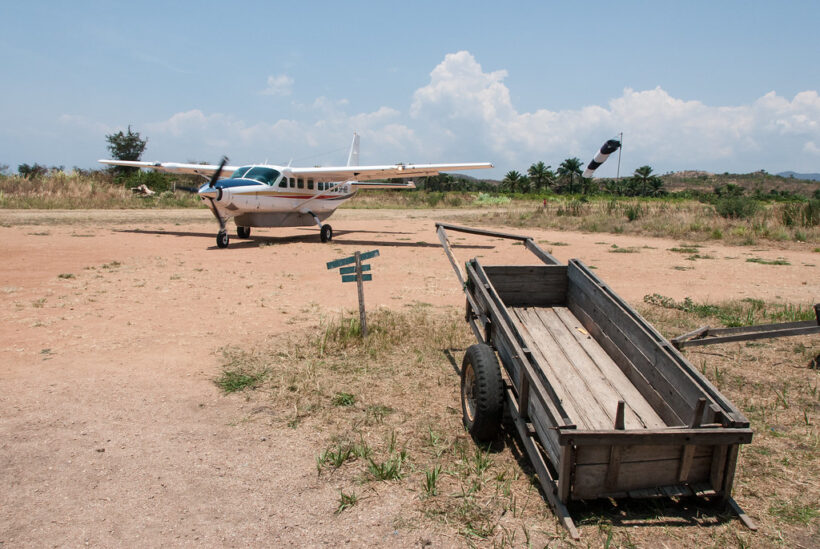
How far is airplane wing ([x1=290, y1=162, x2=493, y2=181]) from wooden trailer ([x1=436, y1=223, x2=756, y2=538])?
12.0 meters

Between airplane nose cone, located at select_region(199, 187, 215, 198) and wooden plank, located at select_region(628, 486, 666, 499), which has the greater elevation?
airplane nose cone, located at select_region(199, 187, 215, 198)

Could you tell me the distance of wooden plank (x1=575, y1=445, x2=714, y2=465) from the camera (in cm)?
289

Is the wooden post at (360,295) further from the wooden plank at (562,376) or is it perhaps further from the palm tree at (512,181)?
the palm tree at (512,181)

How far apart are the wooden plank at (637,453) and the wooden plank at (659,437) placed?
11cm

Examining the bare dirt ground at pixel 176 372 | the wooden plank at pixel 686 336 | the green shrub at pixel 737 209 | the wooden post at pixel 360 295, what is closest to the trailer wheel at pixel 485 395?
the bare dirt ground at pixel 176 372

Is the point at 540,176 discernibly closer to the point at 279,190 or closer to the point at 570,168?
the point at 570,168

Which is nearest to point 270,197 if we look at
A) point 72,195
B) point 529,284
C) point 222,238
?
point 222,238

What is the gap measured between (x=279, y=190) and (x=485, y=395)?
14.8 meters

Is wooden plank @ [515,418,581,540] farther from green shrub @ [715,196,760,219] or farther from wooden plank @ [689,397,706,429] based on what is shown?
green shrub @ [715,196,760,219]

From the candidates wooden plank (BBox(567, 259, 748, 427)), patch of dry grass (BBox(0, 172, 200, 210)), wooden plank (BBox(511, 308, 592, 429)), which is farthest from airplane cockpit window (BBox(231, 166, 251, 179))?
patch of dry grass (BBox(0, 172, 200, 210))

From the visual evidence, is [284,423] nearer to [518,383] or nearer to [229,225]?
[518,383]

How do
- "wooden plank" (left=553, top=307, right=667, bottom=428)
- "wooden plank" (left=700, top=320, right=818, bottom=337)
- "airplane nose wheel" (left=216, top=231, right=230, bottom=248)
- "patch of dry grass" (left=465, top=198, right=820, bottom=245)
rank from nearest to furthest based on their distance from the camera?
"wooden plank" (left=553, top=307, right=667, bottom=428) < "wooden plank" (left=700, top=320, right=818, bottom=337) < "airplane nose wheel" (left=216, top=231, right=230, bottom=248) < "patch of dry grass" (left=465, top=198, right=820, bottom=245)

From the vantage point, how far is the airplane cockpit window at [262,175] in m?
16.9

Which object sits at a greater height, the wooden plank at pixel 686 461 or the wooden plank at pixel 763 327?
the wooden plank at pixel 763 327
